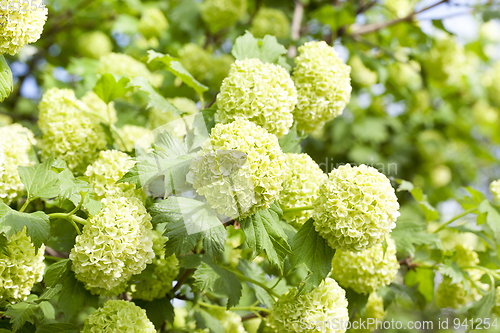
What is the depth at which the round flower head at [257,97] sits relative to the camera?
1780 millimetres

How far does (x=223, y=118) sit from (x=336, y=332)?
1.08 meters

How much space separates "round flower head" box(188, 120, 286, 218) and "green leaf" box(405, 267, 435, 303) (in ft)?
5.18

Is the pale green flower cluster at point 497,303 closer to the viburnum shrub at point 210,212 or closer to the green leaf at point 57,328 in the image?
the viburnum shrub at point 210,212

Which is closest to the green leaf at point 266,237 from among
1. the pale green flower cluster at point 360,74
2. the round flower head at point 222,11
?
the round flower head at point 222,11

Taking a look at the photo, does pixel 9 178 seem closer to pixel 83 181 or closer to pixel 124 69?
pixel 83 181

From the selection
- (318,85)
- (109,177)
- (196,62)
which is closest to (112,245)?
(109,177)

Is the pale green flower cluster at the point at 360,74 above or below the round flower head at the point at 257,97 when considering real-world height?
below

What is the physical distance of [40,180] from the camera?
67.9 inches

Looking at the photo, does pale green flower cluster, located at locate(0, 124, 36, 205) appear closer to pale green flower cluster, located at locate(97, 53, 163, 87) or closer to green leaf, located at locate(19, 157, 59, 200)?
green leaf, located at locate(19, 157, 59, 200)

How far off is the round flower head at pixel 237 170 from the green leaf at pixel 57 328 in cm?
79

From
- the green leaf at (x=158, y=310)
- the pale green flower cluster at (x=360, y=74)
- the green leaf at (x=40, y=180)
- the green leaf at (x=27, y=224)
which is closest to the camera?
the green leaf at (x=27, y=224)

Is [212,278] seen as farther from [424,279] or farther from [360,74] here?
[360,74]

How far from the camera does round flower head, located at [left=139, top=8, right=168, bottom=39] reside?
4109mm

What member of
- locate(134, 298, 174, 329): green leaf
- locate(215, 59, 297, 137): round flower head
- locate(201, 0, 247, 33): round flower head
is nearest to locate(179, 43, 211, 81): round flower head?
locate(201, 0, 247, 33): round flower head
